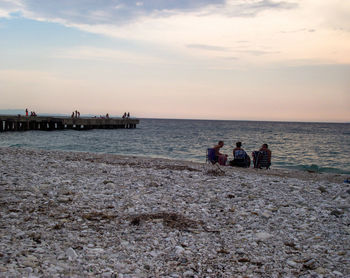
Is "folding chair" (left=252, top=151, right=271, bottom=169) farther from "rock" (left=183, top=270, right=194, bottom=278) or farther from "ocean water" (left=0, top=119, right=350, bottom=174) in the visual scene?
"rock" (left=183, top=270, right=194, bottom=278)

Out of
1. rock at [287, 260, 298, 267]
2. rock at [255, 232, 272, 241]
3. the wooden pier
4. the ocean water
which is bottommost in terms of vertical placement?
the ocean water

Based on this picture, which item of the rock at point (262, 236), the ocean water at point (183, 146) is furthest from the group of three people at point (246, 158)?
the rock at point (262, 236)

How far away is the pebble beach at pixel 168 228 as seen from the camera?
4434mm

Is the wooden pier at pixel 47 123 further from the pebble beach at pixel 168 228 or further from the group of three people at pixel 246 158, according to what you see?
the pebble beach at pixel 168 228

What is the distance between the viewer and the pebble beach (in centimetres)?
443

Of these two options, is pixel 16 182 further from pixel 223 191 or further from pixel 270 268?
pixel 270 268

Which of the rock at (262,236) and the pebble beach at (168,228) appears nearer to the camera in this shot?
the pebble beach at (168,228)

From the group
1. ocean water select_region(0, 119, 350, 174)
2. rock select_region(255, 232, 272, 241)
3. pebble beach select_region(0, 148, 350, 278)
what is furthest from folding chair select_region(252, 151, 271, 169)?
rock select_region(255, 232, 272, 241)

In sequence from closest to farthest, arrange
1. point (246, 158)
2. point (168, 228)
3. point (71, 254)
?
point (71, 254), point (168, 228), point (246, 158)

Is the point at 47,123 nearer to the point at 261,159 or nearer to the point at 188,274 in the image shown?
the point at 261,159

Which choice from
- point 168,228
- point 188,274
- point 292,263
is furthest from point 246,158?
point 188,274

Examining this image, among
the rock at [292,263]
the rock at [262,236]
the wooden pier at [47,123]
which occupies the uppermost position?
the wooden pier at [47,123]

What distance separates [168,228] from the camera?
5.89 metres

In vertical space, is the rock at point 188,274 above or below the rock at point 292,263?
above
